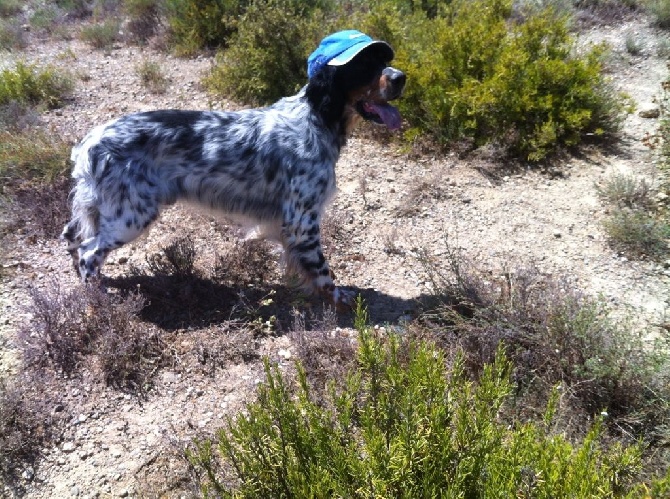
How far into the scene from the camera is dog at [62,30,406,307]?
11.3ft

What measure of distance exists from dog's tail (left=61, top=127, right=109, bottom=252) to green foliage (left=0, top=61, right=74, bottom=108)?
310cm

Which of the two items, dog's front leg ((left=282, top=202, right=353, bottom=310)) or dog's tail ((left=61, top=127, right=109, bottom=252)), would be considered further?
dog's front leg ((left=282, top=202, right=353, bottom=310))

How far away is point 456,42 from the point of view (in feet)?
17.6

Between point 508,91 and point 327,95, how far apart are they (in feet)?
7.21

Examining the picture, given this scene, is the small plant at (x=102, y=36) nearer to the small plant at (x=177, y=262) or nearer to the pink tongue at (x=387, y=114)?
the small plant at (x=177, y=262)

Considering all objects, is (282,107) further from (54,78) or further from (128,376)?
(54,78)

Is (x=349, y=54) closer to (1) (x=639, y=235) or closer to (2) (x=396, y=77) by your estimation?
(2) (x=396, y=77)

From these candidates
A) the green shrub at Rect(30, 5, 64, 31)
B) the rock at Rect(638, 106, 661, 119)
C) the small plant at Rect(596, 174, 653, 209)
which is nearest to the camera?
the small plant at Rect(596, 174, 653, 209)

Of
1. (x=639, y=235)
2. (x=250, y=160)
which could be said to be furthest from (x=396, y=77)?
(x=639, y=235)

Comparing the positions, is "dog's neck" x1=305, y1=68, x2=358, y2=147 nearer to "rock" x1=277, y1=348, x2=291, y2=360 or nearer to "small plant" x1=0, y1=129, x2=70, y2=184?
"rock" x1=277, y1=348, x2=291, y2=360

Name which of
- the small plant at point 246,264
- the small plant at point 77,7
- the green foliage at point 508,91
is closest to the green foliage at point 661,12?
the green foliage at point 508,91

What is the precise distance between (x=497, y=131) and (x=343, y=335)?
276 cm

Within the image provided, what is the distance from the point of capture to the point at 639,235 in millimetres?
3943

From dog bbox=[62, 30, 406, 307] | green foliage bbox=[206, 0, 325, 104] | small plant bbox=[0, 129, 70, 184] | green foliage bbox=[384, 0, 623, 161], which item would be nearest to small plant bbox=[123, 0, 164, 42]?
green foliage bbox=[206, 0, 325, 104]
